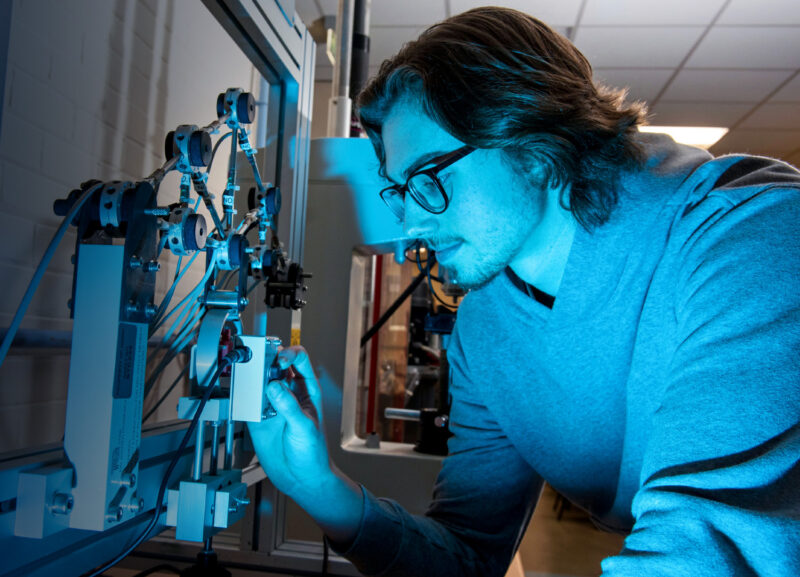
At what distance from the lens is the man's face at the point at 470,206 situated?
883 mm

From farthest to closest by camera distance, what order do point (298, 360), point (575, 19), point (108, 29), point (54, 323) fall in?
1. point (575, 19)
2. point (108, 29)
3. point (54, 323)
4. point (298, 360)

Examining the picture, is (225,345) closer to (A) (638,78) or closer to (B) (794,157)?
(A) (638,78)

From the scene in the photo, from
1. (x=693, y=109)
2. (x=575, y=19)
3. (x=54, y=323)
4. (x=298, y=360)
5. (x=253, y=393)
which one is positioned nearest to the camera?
(x=253, y=393)

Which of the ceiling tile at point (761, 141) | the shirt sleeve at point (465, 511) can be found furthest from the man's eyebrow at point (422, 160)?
the ceiling tile at point (761, 141)

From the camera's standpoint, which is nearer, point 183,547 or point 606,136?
point 606,136

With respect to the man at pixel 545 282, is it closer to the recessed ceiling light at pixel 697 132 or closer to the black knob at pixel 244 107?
the black knob at pixel 244 107

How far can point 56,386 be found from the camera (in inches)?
58.0

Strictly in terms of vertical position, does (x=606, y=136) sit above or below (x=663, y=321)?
above

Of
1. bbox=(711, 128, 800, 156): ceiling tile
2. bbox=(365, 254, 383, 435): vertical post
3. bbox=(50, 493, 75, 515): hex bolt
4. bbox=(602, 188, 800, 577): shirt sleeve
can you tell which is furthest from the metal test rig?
bbox=(711, 128, 800, 156): ceiling tile

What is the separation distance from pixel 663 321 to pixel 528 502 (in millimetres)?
558

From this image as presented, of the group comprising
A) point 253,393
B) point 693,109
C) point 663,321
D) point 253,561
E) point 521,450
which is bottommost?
point 253,561

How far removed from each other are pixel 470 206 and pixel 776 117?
4429 mm

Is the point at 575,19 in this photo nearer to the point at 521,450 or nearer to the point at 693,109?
the point at 693,109

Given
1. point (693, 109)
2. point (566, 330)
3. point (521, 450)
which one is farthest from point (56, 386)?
point (693, 109)
